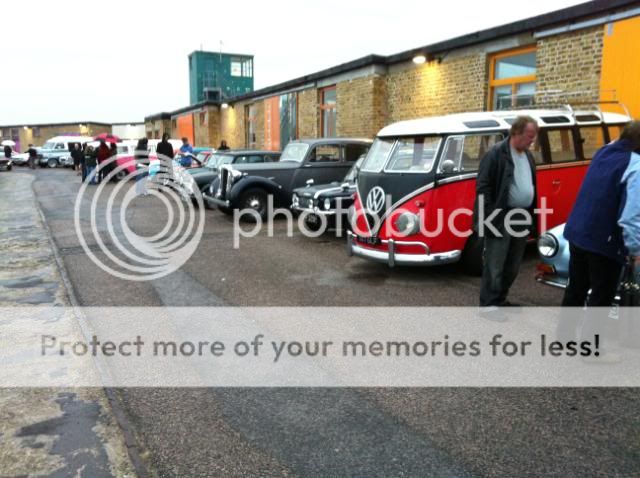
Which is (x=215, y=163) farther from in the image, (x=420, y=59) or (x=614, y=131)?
(x=614, y=131)

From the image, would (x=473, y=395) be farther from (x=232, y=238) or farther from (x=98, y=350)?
(x=232, y=238)

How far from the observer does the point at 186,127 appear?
3791 cm

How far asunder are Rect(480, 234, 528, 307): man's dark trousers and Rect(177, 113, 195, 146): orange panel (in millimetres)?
33354

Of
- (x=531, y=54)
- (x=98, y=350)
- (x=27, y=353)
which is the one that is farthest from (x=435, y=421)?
(x=531, y=54)

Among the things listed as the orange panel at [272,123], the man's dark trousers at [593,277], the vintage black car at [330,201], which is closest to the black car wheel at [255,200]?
the vintage black car at [330,201]

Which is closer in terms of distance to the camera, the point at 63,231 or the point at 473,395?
the point at 473,395

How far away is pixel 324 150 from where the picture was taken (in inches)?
476

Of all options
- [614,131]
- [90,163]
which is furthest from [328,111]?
[614,131]

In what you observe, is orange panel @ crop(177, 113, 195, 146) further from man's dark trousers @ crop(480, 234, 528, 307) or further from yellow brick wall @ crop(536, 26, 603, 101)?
man's dark trousers @ crop(480, 234, 528, 307)

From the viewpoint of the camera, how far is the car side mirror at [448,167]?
258 inches

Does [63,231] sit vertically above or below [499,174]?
below

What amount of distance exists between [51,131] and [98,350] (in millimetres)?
72549

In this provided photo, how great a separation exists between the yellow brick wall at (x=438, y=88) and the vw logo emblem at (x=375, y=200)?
8.04m

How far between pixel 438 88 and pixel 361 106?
3.50 m
